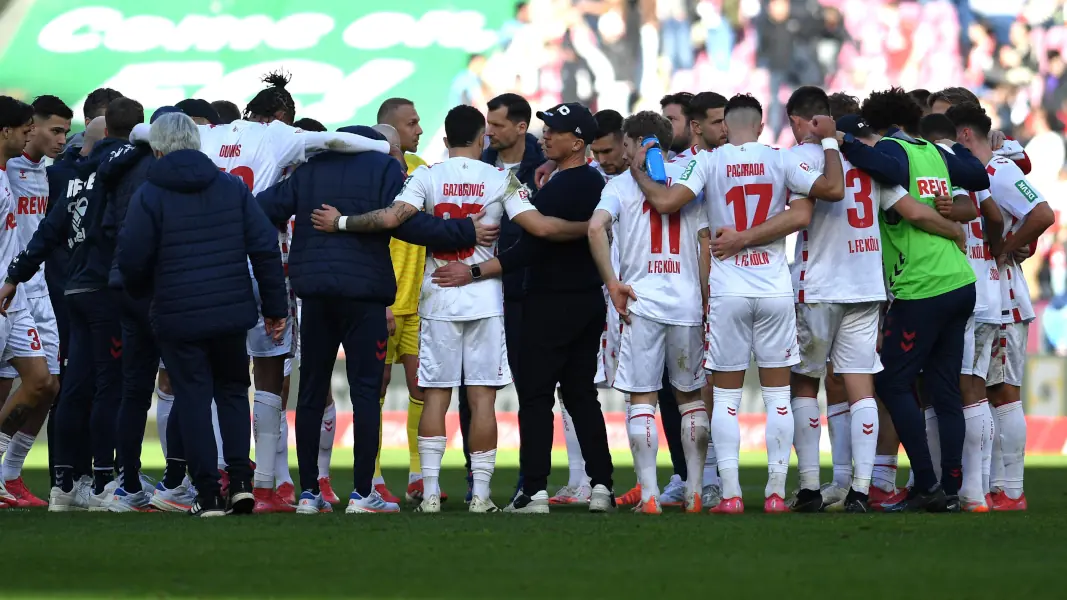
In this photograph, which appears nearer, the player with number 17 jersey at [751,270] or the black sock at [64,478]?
the player with number 17 jersey at [751,270]

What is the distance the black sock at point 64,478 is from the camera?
9805 mm

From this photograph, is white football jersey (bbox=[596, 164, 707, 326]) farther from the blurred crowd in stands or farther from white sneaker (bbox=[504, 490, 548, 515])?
the blurred crowd in stands

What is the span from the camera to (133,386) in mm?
9352

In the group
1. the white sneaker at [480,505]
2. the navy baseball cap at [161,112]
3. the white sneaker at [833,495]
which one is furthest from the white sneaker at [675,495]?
the navy baseball cap at [161,112]

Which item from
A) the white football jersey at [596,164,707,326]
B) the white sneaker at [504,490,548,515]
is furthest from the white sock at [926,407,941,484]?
the white sneaker at [504,490,548,515]

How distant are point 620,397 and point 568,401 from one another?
10.5 metres

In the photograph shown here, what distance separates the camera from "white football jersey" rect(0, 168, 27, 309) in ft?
→ 33.4

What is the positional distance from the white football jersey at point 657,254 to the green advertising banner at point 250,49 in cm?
1978

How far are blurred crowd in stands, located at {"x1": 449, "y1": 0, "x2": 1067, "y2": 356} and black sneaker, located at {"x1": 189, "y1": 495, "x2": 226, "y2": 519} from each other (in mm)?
18728

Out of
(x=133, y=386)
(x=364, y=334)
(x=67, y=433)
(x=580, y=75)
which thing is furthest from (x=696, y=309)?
(x=580, y=75)

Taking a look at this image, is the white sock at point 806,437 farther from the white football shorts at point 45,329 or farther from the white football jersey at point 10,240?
the white football shorts at point 45,329

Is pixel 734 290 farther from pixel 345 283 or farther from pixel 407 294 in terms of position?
pixel 407 294

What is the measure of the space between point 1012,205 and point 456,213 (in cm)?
362

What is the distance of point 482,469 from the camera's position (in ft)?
30.3
